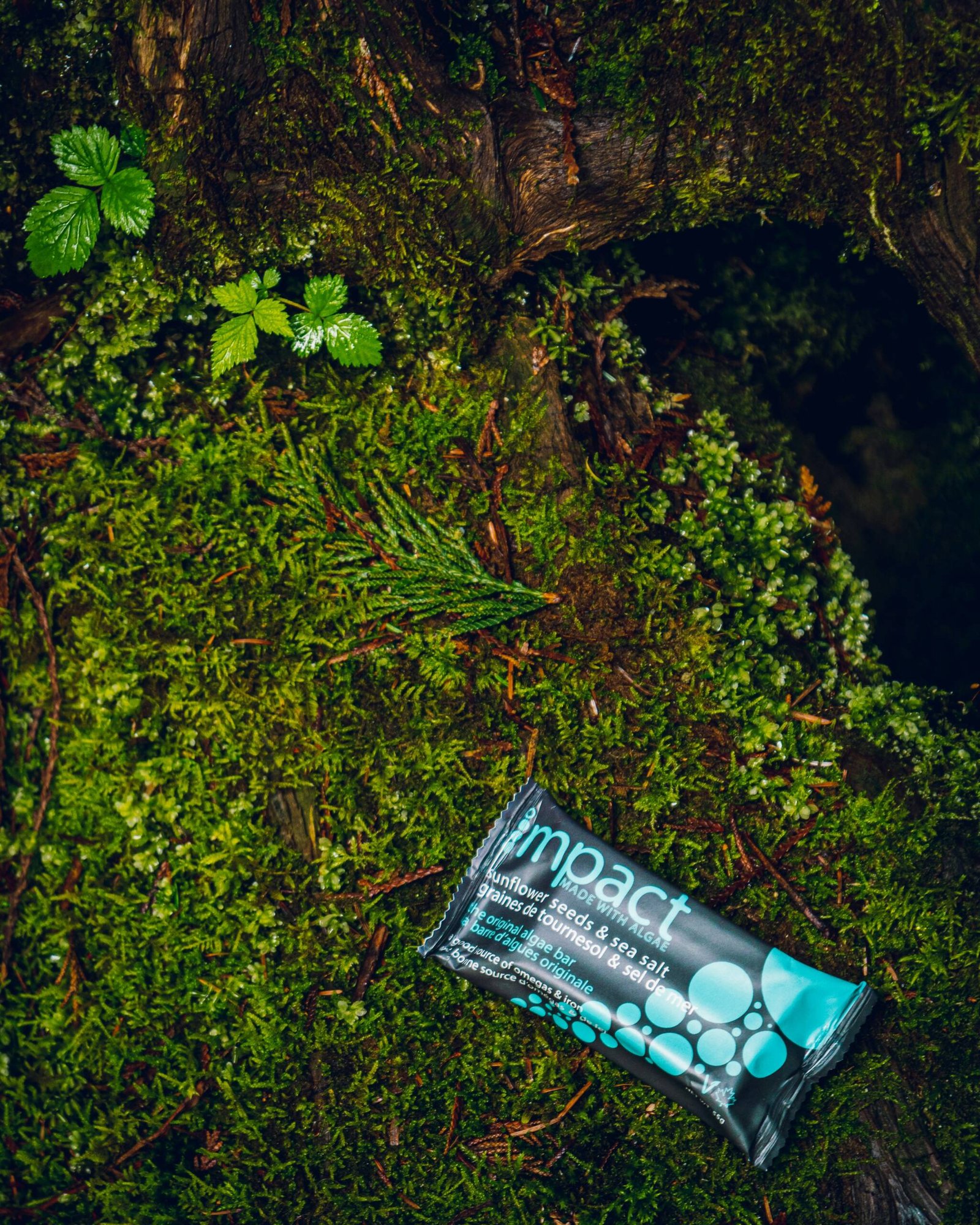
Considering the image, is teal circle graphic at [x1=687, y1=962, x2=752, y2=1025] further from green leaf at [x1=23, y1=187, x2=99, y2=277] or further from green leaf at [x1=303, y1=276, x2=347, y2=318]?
green leaf at [x1=23, y1=187, x2=99, y2=277]

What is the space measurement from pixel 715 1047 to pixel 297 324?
2.79 meters

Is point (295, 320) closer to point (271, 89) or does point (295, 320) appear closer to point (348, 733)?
point (271, 89)

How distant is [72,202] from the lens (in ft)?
8.67

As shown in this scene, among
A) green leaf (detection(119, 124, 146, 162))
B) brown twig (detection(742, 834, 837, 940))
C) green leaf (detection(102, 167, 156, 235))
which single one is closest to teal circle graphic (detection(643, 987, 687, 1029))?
brown twig (detection(742, 834, 837, 940))

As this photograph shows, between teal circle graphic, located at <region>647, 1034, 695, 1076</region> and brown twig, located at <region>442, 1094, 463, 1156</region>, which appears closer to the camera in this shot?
teal circle graphic, located at <region>647, 1034, 695, 1076</region>

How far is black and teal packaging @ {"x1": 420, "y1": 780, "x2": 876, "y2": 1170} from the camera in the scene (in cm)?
257

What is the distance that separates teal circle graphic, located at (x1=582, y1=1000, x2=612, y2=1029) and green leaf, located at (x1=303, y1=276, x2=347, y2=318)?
2.50m

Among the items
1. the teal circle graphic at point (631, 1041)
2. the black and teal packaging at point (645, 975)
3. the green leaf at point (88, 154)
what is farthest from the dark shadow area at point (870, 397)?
the green leaf at point (88, 154)

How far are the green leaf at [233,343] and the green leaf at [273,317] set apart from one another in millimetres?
33

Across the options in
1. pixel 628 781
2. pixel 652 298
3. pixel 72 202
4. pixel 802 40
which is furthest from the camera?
pixel 652 298

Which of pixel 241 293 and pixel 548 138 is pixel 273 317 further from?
pixel 548 138

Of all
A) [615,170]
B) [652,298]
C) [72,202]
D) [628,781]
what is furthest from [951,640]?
[72,202]

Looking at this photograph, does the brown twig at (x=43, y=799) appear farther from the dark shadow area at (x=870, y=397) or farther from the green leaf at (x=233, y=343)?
the dark shadow area at (x=870, y=397)

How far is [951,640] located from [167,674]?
303 centimetres
